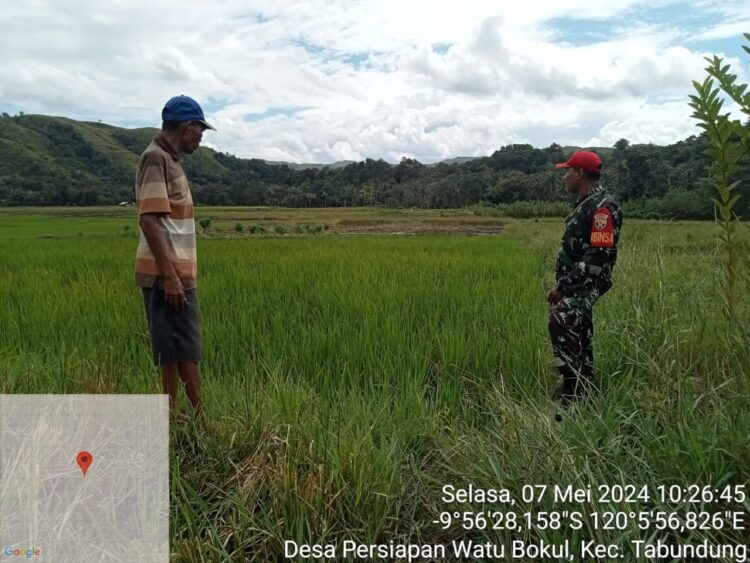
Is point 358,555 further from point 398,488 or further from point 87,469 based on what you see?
point 87,469

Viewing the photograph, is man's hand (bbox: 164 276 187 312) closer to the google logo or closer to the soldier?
the google logo

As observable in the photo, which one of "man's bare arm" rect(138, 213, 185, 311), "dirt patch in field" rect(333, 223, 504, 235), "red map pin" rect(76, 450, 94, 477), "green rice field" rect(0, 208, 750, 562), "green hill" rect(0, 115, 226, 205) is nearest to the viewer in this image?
"green rice field" rect(0, 208, 750, 562)

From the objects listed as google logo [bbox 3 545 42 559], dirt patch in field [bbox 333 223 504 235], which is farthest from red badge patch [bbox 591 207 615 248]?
dirt patch in field [bbox 333 223 504 235]

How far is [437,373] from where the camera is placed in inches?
128

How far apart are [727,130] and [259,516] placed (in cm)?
222

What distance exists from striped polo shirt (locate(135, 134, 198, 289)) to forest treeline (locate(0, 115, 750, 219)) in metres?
13.9

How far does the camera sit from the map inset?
4.99 ft

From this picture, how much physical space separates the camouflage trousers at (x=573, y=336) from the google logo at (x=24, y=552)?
251cm

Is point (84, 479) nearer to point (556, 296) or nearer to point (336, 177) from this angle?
point (556, 296)

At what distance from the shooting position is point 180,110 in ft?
7.59

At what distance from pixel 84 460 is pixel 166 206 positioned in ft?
3.59

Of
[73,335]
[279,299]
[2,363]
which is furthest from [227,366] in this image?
[279,299]

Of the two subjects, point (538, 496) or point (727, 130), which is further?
point (727, 130)

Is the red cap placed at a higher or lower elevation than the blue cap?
lower
